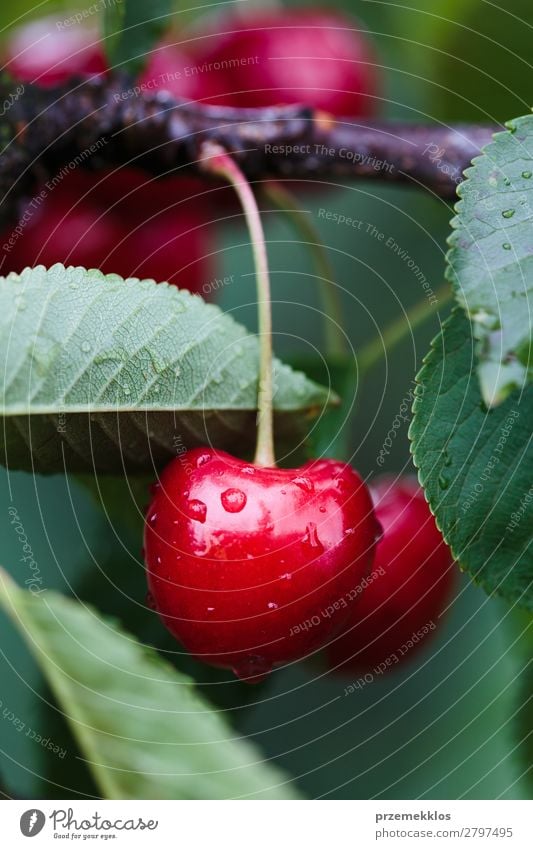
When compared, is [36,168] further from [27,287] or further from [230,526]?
[230,526]

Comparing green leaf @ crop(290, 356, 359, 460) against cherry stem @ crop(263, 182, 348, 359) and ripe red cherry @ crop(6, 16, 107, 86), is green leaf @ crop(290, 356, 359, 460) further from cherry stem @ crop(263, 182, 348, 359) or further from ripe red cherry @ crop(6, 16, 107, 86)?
ripe red cherry @ crop(6, 16, 107, 86)

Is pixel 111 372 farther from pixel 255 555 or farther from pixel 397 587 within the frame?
pixel 397 587

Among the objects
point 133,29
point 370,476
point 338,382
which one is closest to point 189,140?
point 133,29

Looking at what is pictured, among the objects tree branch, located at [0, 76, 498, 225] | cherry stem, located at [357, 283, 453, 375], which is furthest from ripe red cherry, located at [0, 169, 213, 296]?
cherry stem, located at [357, 283, 453, 375]

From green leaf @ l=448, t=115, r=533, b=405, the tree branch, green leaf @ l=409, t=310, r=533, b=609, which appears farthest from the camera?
the tree branch

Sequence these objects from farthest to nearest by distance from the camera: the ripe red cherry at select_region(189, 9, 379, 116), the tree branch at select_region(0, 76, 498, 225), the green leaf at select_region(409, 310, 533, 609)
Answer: the ripe red cherry at select_region(189, 9, 379, 116) → the tree branch at select_region(0, 76, 498, 225) → the green leaf at select_region(409, 310, 533, 609)

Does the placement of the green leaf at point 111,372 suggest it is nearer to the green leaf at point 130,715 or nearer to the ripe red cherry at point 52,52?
the green leaf at point 130,715
